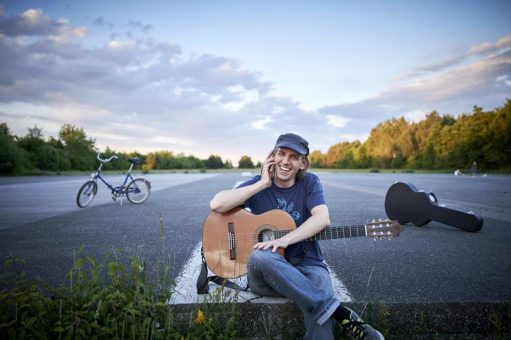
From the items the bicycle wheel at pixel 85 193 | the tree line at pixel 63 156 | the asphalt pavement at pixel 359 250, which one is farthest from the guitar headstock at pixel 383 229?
the tree line at pixel 63 156

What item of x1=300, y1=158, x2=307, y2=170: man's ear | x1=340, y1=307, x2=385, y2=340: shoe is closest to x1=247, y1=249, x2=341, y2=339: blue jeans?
x1=340, y1=307, x2=385, y2=340: shoe

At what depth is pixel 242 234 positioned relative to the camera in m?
2.80

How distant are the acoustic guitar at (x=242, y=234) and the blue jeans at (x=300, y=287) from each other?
233mm

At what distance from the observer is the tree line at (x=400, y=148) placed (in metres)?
49.3

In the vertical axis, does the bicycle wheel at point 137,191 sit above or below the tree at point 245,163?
below

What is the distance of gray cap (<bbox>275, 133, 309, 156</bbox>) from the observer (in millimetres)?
Answer: 2888

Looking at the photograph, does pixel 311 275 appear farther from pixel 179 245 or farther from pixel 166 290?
pixel 179 245

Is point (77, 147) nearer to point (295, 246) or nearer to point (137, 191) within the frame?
point (137, 191)

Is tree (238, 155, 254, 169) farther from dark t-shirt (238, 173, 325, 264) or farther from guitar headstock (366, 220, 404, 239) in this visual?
guitar headstock (366, 220, 404, 239)

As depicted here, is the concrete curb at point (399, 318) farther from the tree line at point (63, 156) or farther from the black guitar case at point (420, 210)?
the tree line at point (63, 156)

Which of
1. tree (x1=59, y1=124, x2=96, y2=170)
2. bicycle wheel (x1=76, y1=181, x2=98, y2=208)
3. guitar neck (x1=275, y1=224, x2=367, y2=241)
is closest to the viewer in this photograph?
guitar neck (x1=275, y1=224, x2=367, y2=241)

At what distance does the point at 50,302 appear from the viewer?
2.31 m

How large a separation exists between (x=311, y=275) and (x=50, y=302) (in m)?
1.99

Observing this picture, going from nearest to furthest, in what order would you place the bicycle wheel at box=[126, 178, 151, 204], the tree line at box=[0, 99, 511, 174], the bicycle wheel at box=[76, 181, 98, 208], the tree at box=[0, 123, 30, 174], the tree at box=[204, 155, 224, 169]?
1. the bicycle wheel at box=[76, 181, 98, 208]
2. the bicycle wheel at box=[126, 178, 151, 204]
3. the tree at box=[0, 123, 30, 174]
4. the tree line at box=[0, 99, 511, 174]
5. the tree at box=[204, 155, 224, 169]
